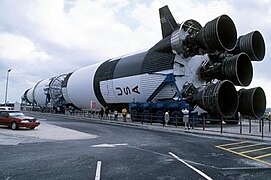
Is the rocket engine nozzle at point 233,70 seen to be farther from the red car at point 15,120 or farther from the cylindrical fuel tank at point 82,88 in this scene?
the cylindrical fuel tank at point 82,88

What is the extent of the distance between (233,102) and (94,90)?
17904 mm

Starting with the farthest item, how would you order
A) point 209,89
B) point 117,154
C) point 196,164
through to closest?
point 209,89 → point 117,154 → point 196,164

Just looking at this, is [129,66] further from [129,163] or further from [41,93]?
[41,93]

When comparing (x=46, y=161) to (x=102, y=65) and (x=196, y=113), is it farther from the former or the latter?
(x=102, y=65)

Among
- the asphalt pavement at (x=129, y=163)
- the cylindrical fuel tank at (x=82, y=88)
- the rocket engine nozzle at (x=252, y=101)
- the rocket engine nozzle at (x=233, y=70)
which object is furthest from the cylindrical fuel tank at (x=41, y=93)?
the asphalt pavement at (x=129, y=163)

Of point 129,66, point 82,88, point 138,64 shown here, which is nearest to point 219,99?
point 138,64

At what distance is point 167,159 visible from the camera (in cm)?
952

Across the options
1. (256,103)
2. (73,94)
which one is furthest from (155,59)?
(73,94)

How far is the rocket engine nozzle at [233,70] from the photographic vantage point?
2582 centimetres

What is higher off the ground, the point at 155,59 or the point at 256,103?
the point at 155,59

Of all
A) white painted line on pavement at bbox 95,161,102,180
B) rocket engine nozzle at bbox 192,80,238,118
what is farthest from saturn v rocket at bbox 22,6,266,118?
white painted line on pavement at bbox 95,161,102,180

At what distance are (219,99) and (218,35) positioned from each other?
5.22m

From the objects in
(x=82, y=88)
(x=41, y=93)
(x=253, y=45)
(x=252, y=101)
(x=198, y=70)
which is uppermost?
(x=253, y=45)

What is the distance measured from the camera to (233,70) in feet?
84.0
